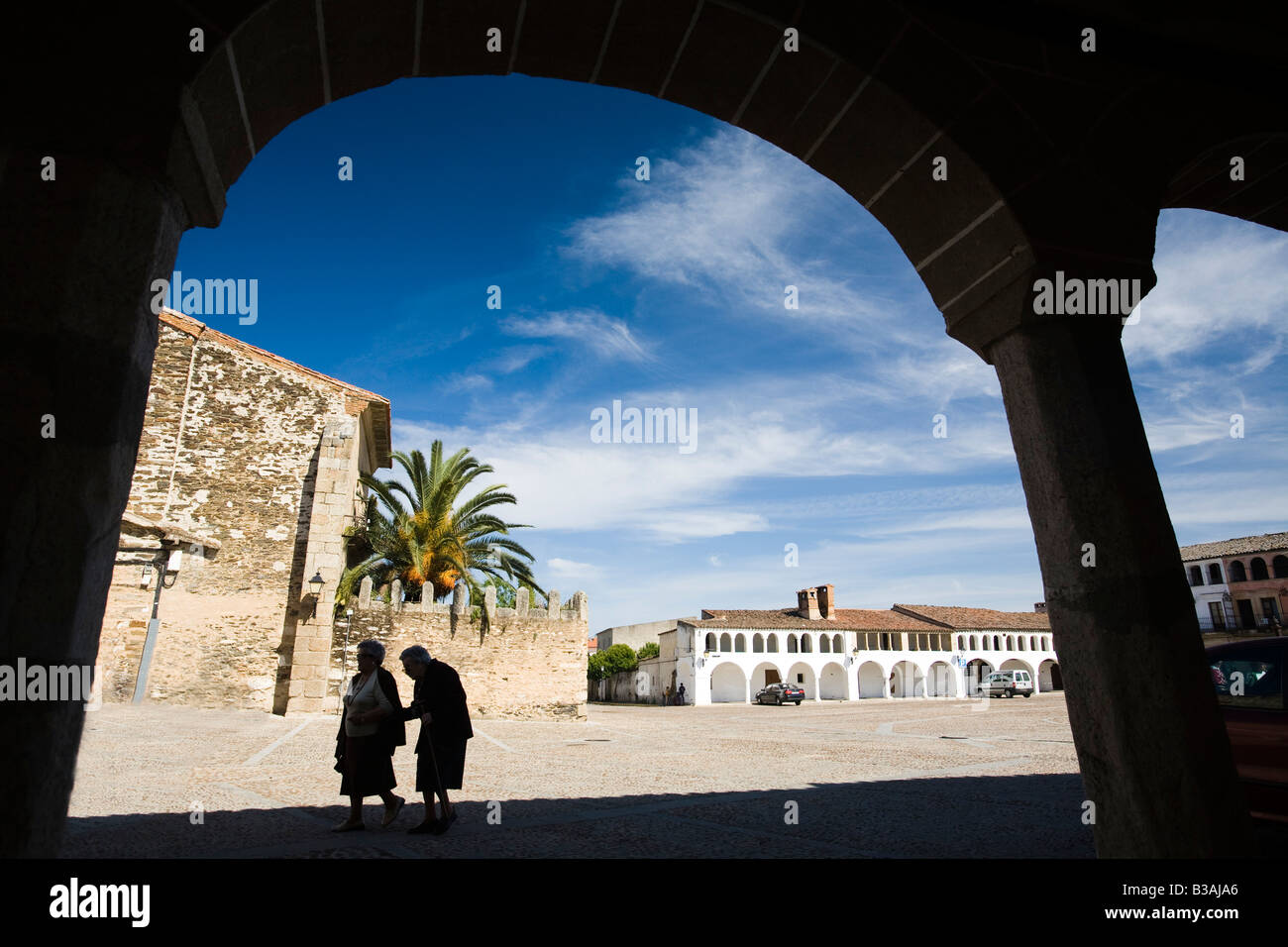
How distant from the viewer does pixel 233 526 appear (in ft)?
56.9

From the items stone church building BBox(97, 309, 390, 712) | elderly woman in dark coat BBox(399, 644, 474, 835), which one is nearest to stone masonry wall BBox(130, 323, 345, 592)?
stone church building BBox(97, 309, 390, 712)

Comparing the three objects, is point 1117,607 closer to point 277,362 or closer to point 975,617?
point 277,362

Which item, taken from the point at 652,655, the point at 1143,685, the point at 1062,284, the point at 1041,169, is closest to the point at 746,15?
the point at 1041,169

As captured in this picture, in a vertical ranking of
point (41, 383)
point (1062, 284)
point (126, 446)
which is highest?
point (1062, 284)

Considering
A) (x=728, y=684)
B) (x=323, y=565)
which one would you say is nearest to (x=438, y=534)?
(x=323, y=565)

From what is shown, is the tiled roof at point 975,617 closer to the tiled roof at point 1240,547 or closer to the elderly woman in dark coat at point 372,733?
the tiled roof at point 1240,547

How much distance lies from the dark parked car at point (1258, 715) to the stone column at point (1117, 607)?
85.3 inches

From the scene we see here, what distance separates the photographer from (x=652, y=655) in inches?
2072

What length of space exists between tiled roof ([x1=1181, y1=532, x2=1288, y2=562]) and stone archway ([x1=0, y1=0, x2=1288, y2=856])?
160 feet

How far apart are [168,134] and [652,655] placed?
52834mm

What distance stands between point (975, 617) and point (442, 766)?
5766 cm

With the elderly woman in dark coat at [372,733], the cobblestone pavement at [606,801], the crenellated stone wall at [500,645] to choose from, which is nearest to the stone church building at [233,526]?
the crenellated stone wall at [500,645]

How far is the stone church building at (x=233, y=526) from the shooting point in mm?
15961
